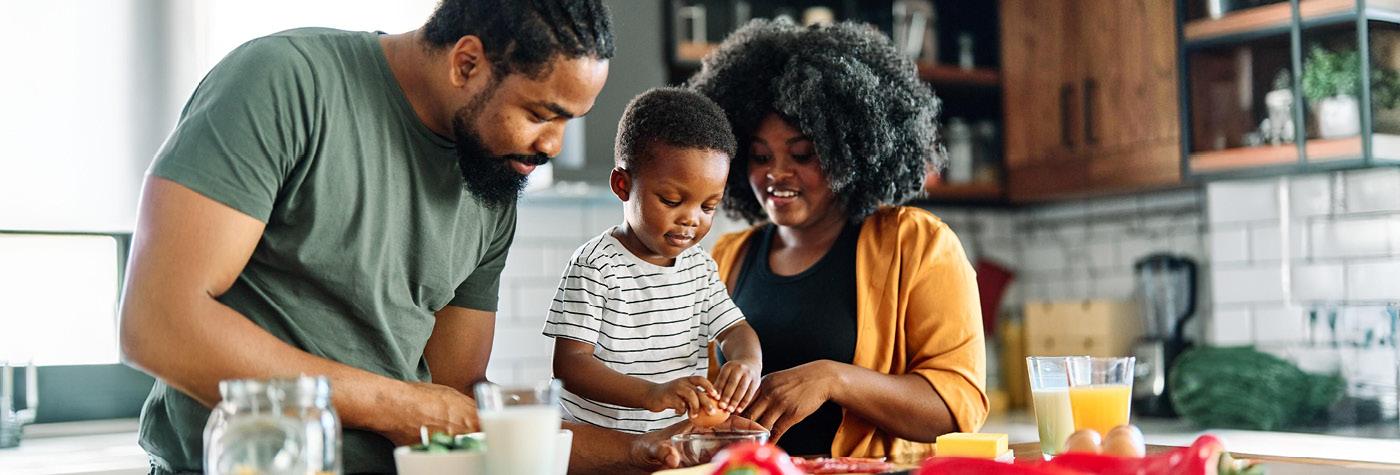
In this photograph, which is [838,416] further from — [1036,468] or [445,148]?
[1036,468]

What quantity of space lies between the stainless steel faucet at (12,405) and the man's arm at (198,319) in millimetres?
1972

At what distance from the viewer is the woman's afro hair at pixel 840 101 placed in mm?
2199

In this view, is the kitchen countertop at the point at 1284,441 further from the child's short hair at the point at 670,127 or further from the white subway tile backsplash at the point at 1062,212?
the child's short hair at the point at 670,127

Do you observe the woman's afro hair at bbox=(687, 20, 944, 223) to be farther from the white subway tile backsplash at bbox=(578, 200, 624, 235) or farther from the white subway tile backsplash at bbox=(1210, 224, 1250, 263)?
the white subway tile backsplash at bbox=(1210, 224, 1250, 263)

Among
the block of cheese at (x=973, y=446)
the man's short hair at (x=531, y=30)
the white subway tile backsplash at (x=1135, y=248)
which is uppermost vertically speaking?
the man's short hair at (x=531, y=30)

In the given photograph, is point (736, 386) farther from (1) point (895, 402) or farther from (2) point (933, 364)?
(2) point (933, 364)

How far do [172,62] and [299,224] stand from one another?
2037 mm

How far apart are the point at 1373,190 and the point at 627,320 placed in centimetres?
253

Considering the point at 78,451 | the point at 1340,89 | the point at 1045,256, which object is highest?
the point at 1340,89

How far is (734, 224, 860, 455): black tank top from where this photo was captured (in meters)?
2.07

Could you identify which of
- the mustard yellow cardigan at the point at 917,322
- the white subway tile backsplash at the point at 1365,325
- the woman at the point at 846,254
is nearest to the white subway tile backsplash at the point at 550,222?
the woman at the point at 846,254

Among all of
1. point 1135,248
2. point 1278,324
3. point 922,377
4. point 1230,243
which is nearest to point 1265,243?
point 1230,243

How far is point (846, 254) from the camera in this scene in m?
2.20

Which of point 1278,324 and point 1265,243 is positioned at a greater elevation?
point 1265,243
